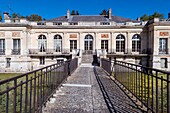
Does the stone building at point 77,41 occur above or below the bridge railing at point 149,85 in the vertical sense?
above

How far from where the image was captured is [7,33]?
2798cm

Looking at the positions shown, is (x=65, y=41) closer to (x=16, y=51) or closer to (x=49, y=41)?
(x=49, y=41)

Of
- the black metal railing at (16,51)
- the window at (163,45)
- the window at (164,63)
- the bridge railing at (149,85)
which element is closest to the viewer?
the bridge railing at (149,85)

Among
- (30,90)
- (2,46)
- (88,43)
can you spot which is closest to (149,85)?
(30,90)

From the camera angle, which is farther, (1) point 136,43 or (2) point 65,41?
(2) point 65,41

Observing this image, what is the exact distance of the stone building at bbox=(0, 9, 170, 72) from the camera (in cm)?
2741

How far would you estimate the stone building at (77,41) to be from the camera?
89.9ft

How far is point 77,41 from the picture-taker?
3070 centimetres

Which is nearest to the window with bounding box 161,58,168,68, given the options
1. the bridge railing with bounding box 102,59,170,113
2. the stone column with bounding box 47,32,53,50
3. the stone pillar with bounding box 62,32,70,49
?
the stone pillar with bounding box 62,32,70,49

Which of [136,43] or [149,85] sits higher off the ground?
[136,43]

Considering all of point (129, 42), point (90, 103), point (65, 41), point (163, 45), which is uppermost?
point (65, 41)

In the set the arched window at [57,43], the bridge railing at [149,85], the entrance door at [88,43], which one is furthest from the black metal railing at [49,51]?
the bridge railing at [149,85]

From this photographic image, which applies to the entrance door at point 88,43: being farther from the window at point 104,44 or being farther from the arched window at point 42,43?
the arched window at point 42,43

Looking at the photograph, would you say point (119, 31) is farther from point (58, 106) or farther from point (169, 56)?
point (58, 106)
